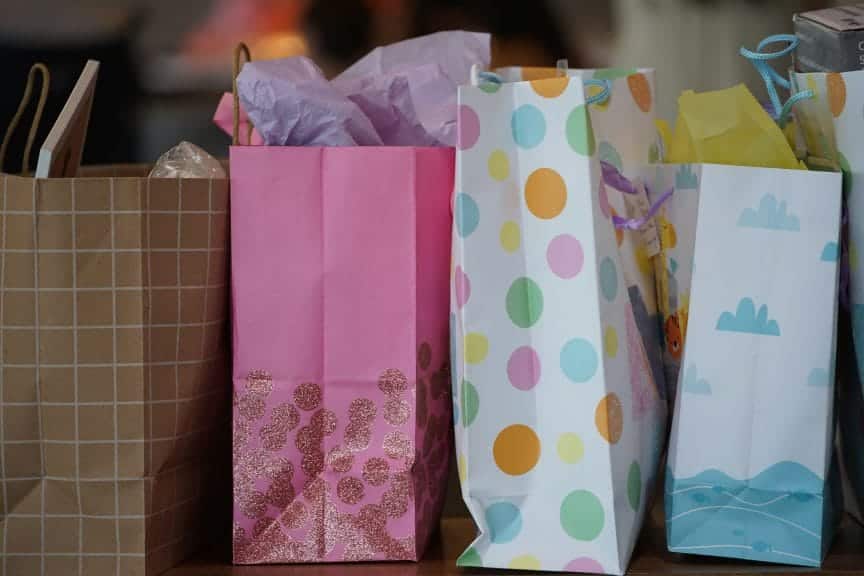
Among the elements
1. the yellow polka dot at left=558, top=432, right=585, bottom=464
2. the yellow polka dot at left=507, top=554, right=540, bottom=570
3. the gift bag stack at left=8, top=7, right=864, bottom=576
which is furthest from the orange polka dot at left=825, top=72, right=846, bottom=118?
the yellow polka dot at left=507, top=554, right=540, bottom=570

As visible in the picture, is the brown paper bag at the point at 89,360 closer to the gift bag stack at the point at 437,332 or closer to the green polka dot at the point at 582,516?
the gift bag stack at the point at 437,332

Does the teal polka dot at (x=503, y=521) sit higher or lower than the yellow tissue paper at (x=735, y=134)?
lower

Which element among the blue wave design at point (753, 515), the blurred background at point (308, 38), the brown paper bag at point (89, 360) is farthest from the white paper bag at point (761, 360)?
the blurred background at point (308, 38)

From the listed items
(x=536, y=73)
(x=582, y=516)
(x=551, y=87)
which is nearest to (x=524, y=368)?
(x=582, y=516)

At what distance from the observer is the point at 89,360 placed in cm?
86

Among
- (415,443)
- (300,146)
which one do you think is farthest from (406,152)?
(415,443)

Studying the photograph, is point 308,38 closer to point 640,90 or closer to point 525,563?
point 640,90

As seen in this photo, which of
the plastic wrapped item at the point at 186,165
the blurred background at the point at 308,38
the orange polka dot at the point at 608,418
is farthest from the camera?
the blurred background at the point at 308,38

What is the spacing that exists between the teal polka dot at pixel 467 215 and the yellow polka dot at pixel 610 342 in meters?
0.14

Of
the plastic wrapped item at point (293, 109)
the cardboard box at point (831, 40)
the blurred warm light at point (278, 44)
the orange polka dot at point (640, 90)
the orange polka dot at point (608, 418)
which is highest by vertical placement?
the blurred warm light at point (278, 44)

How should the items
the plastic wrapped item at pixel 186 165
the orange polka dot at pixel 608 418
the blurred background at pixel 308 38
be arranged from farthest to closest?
the blurred background at pixel 308 38
the plastic wrapped item at pixel 186 165
the orange polka dot at pixel 608 418

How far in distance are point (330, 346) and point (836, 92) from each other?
49 cm

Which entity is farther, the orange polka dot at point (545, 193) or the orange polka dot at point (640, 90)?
the orange polka dot at point (640, 90)

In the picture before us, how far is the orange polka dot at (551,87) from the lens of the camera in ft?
2.80
